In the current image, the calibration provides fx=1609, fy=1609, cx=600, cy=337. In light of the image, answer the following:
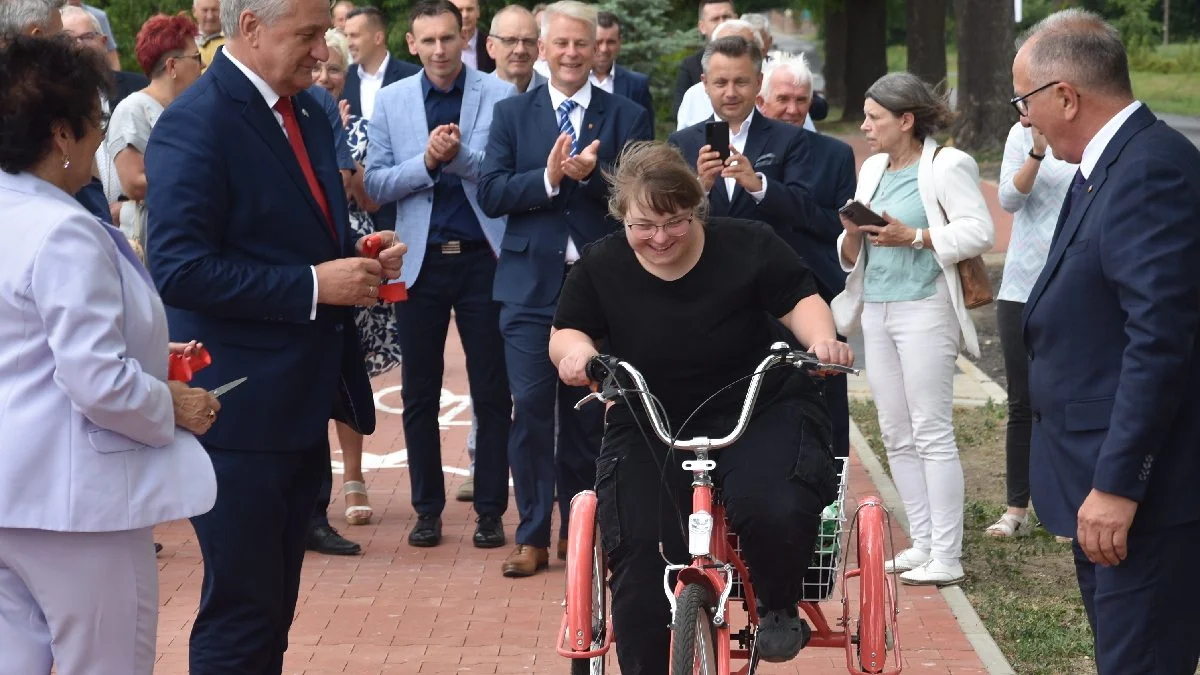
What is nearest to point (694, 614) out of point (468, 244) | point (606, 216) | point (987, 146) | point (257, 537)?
point (257, 537)

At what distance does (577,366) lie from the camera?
4.68 meters

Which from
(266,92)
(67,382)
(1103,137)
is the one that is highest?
(266,92)

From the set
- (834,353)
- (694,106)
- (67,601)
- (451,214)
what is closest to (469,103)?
(451,214)

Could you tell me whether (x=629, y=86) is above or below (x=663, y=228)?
below

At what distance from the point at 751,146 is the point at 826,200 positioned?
430 mm

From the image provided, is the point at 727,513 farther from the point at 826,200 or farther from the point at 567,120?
→ the point at 567,120

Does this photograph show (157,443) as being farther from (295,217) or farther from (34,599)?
(295,217)

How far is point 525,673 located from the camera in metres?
5.92

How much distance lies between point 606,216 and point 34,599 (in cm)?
393

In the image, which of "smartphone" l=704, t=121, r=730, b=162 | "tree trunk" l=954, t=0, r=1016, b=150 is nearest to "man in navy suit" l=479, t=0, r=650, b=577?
"smartphone" l=704, t=121, r=730, b=162

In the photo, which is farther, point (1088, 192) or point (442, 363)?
point (442, 363)

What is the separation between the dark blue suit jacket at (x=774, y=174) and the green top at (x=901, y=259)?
347 mm

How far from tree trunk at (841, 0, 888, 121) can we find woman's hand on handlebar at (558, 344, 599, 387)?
114 ft

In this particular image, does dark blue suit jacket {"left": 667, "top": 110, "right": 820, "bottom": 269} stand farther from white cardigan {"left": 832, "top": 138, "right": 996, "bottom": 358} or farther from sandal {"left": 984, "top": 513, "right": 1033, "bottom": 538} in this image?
sandal {"left": 984, "top": 513, "right": 1033, "bottom": 538}
